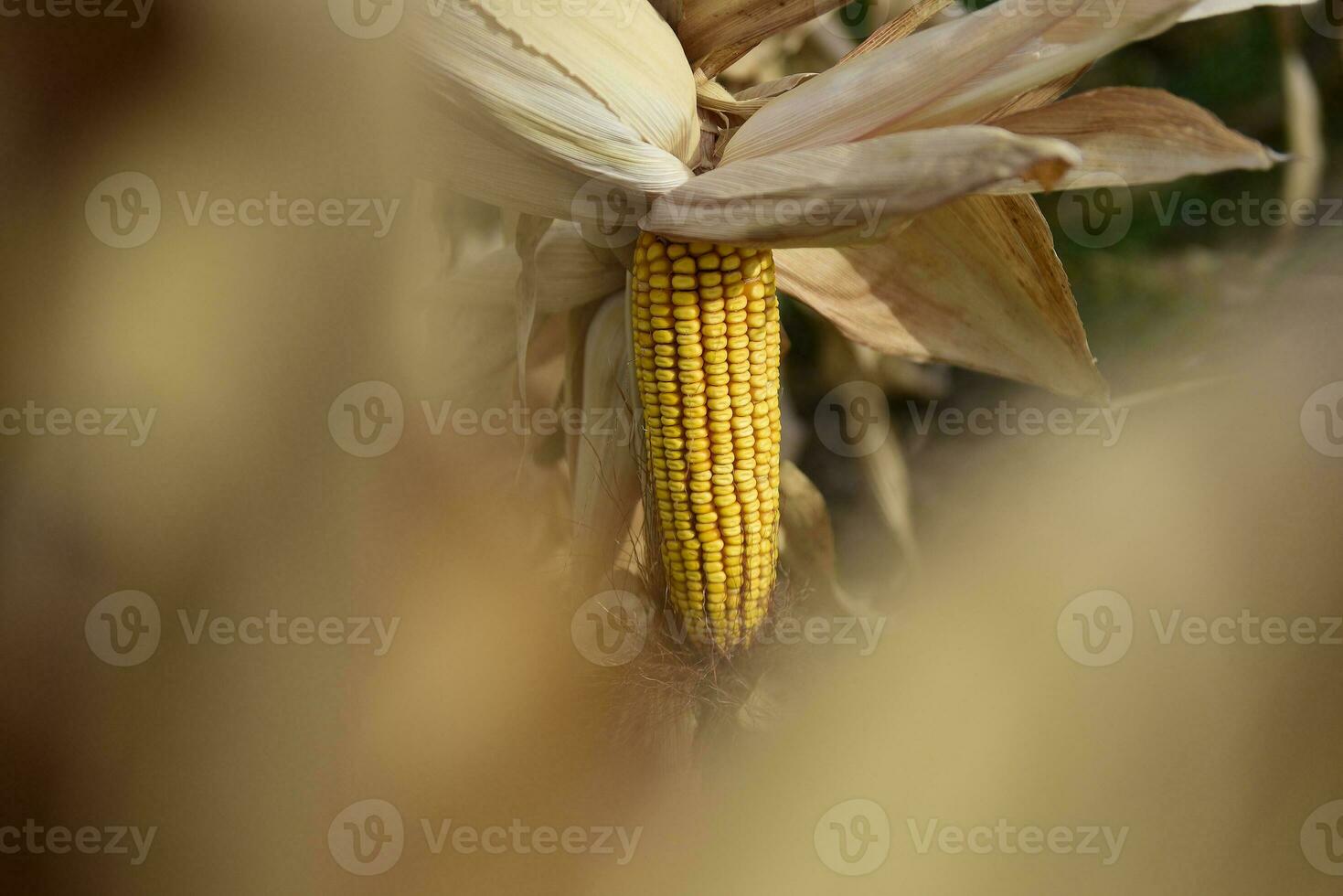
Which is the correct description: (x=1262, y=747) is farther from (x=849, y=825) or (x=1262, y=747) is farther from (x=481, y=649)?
(x=481, y=649)

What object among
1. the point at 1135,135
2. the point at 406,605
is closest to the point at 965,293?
the point at 1135,135

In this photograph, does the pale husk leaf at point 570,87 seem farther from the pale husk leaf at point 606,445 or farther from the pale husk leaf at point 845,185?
the pale husk leaf at point 606,445

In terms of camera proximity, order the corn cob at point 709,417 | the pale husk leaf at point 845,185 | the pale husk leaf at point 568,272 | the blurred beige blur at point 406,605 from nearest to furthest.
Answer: the blurred beige blur at point 406,605, the pale husk leaf at point 845,185, the corn cob at point 709,417, the pale husk leaf at point 568,272

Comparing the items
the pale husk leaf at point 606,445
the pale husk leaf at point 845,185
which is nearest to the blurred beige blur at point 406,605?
the pale husk leaf at point 606,445

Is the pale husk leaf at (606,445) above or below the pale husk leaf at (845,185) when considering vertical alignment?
below

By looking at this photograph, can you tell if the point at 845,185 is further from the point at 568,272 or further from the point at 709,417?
the point at 568,272

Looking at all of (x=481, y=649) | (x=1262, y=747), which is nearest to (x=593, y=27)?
(x=481, y=649)

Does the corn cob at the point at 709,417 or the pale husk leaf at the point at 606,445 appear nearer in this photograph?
the corn cob at the point at 709,417
